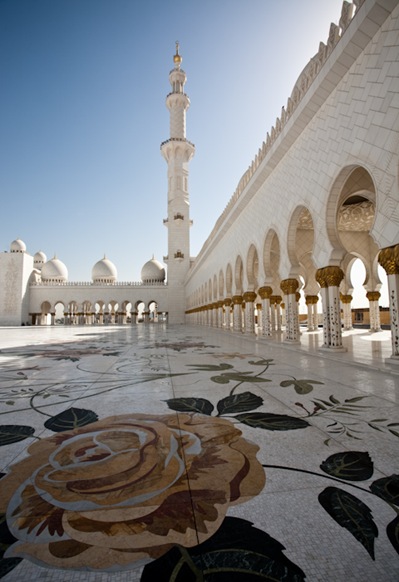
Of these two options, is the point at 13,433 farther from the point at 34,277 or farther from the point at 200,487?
the point at 34,277

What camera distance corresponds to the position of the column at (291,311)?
628cm

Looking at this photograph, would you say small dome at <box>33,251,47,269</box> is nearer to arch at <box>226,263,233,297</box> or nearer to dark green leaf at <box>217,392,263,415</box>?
arch at <box>226,263,233,297</box>

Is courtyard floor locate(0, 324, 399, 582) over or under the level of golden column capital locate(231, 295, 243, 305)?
under

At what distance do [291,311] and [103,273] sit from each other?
27.2m

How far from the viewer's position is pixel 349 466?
1.16 metres

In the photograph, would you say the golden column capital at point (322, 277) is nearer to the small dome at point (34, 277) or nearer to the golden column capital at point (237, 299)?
the golden column capital at point (237, 299)

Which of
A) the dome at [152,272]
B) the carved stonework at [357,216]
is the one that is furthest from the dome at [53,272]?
the carved stonework at [357,216]

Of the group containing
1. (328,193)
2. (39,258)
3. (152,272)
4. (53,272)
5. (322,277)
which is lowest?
Result: (322,277)

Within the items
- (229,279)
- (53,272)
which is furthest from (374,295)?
(53,272)

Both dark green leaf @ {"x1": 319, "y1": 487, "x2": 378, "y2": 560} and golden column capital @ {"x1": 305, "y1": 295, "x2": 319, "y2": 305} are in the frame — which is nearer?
dark green leaf @ {"x1": 319, "y1": 487, "x2": 378, "y2": 560}

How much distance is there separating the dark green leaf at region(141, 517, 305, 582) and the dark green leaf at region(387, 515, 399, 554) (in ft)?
0.89

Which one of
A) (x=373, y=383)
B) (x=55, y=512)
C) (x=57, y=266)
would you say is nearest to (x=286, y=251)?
(x=373, y=383)

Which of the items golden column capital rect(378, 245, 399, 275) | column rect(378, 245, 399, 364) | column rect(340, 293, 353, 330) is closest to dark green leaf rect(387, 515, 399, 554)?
column rect(378, 245, 399, 364)

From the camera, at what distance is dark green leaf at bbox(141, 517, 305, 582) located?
0.68 metres
